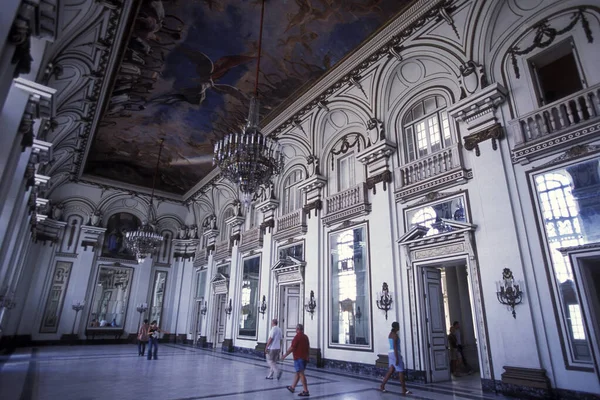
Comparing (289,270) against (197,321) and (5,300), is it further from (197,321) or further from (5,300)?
(5,300)

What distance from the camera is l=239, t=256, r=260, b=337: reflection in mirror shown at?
43.2 ft

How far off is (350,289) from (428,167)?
3.75 metres

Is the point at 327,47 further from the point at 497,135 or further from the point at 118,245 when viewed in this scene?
the point at 118,245

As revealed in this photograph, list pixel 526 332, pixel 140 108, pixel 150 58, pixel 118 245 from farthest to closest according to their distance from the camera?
pixel 118 245, pixel 140 108, pixel 150 58, pixel 526 332

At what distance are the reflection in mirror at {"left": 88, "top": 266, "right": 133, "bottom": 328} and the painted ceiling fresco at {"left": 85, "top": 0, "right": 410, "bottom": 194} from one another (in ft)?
22.9

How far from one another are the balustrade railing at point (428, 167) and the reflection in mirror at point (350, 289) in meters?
1.68

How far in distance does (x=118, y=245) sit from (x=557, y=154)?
18.9 metres

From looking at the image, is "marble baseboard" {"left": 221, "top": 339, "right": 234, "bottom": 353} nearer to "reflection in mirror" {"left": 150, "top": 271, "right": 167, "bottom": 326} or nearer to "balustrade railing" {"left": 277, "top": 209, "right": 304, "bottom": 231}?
"balustrade railing" {"left": 277, "top": 209, "right": 304, "bottom": 231}

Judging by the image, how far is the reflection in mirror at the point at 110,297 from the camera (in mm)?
17391

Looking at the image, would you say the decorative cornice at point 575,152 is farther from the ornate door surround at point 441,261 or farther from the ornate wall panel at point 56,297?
the ornate wall panel at point 56,297

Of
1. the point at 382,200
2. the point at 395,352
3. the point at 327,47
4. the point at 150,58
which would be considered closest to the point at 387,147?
the point at 382,200

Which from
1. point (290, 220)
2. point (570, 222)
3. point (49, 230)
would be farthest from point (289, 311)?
point (49, 230)

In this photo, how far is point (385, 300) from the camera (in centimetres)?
821

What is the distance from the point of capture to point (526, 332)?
231 inches
